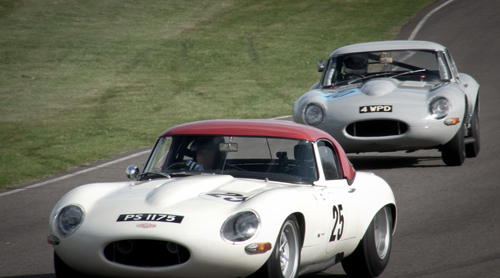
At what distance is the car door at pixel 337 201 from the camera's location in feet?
17.3

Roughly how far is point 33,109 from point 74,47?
29.0 feet

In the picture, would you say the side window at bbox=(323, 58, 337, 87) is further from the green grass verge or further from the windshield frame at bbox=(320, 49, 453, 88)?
the green grass verge

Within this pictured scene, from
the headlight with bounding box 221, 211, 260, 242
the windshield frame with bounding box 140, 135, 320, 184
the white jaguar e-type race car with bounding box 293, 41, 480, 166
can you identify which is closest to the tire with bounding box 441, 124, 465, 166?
the white jaguar e-type race car with bounding box 293, 41, 480, 166

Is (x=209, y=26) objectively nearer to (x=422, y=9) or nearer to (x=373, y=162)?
(x=422, y=9)

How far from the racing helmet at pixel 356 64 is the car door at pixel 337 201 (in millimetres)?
5576

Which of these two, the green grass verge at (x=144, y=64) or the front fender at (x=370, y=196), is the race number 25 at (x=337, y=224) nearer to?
the front fender at (x=370, y=196)

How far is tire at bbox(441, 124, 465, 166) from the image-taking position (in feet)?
33.6

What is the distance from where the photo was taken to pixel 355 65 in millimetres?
11508

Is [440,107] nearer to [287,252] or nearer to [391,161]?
[391,161]

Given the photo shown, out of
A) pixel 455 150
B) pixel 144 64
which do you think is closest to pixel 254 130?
pixel 455 150

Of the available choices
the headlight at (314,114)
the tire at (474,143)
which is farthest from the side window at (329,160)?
the tire at (474,143)

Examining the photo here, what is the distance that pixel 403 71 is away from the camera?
11312 millimetres

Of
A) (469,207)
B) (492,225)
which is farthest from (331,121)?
(492,225)

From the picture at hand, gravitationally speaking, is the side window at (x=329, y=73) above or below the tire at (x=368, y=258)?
above
